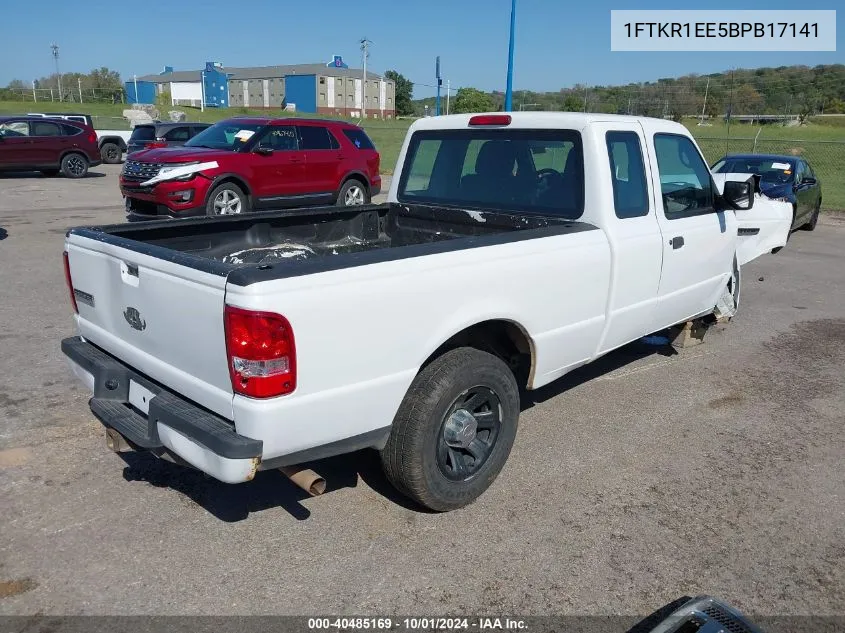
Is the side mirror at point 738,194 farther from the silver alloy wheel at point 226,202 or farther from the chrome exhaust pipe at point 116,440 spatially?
the silver alloy wheel at point 226,202

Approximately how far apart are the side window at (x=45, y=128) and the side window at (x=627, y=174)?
20.6 m

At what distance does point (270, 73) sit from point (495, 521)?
110m

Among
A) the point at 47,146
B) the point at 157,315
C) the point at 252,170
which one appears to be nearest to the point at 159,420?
the point at 157,315

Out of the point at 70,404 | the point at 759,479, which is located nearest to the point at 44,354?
the point at 70,404

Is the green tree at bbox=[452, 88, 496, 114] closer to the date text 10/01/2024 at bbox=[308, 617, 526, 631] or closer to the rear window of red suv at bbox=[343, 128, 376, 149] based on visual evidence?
the rear window of red suv at bbox=[343, 128, 376, 149]

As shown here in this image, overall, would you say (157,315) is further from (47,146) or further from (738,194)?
(47,146)

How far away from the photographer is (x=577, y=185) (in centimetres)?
442

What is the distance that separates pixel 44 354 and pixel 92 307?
97.3 inches

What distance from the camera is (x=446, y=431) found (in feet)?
11.7

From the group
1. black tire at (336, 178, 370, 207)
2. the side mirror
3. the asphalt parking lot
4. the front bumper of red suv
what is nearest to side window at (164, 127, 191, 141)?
black tire at (336, 178, 370, 207)

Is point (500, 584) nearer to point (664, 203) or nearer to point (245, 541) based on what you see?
point (245, 541)

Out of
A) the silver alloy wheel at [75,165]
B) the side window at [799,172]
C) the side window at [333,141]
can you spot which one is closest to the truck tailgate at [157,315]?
the side window at [333,141]

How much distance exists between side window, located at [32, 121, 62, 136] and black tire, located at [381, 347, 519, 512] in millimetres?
21112

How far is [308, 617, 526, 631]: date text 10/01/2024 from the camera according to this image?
2.85 meters
